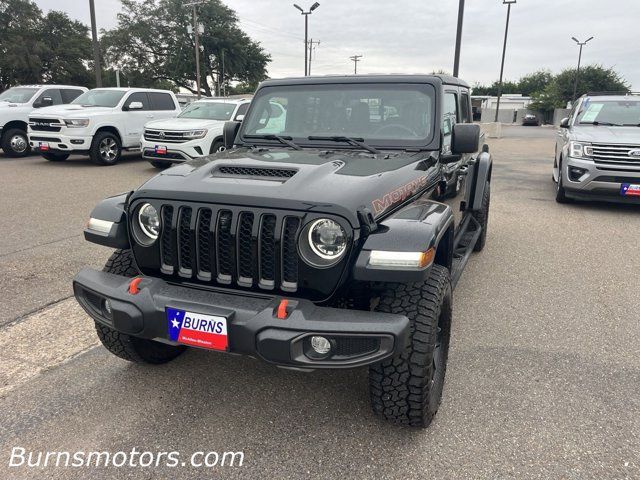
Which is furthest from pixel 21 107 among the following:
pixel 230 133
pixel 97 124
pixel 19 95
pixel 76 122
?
pixel 230 133

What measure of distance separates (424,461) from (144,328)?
146 centimetres

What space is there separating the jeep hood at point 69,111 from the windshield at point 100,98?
9.4 inches

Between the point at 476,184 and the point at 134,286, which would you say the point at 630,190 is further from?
the point at 134,286

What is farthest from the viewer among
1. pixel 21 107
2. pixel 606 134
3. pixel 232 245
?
pixel 21 107

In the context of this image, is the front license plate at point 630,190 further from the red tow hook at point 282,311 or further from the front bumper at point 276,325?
the red tow hook at point 282,311

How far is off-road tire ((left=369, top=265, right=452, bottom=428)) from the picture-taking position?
2268mm

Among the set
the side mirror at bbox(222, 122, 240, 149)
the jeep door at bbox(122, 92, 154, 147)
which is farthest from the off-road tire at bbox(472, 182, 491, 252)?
the jeep door at bbox(122, 92, 154, 147)

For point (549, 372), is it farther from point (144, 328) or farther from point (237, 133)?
point (237, 133)

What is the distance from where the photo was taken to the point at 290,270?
90.6 inches

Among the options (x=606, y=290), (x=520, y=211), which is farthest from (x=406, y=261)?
(x=520, y=211)

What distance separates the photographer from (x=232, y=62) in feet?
154

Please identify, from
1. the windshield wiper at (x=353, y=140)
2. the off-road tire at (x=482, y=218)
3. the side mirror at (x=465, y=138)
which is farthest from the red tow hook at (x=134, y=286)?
the off-road tire at (x=482, y=218)

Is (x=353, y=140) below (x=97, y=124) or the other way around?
the other way around

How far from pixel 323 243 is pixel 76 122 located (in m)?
10.9
